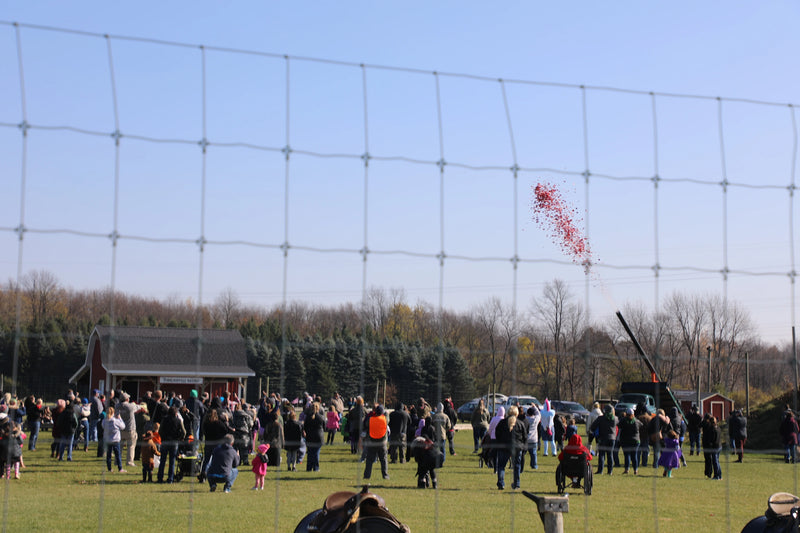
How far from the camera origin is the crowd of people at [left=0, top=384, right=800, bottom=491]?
1334cm

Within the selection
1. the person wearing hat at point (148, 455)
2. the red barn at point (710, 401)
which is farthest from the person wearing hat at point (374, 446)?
the red barn at point (710, 401)

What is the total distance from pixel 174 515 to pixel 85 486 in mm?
3889

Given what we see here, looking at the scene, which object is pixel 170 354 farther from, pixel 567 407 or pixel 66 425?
pixel 66 425

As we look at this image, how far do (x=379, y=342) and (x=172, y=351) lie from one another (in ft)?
4.23

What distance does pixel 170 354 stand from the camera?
5.42m

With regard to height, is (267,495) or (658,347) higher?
(658,347)

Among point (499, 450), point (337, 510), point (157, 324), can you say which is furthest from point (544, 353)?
point (499, 450)

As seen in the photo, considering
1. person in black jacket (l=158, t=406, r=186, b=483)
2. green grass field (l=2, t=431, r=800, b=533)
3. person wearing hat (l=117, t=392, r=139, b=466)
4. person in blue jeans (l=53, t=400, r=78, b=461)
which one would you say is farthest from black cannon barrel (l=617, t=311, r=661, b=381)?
person in blue jeans (l=53, t=400, r=78, b=461)

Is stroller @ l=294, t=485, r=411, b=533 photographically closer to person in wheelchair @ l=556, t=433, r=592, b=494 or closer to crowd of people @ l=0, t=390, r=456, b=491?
crowd of people @ l=0, t=390, r=456, b=491

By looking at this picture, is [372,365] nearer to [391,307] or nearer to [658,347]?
[391,307]

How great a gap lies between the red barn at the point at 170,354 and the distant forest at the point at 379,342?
0.06 metres

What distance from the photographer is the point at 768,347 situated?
6.60 m

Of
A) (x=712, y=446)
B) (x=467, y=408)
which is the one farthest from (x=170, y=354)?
(x=712, y=446)

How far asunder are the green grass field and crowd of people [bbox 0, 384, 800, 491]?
0.38m
